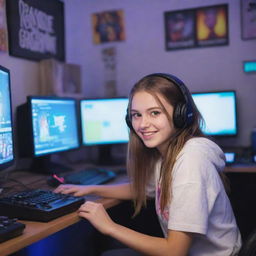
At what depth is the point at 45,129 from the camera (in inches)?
69.5

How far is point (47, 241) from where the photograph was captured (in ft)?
6.03

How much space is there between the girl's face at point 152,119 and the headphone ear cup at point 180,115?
2cm

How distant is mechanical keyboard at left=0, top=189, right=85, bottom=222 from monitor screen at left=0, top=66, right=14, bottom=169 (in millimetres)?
284

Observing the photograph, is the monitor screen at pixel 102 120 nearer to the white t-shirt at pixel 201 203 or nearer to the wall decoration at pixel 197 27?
the wall decoration at pixel 197 27

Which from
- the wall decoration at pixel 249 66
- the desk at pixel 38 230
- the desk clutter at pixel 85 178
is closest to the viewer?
the desk at pixel 38 230

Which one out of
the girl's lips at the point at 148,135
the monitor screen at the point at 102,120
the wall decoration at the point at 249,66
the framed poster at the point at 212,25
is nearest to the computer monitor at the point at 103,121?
the monitor screen at the point at 102,120

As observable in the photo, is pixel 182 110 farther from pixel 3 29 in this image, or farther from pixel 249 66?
pixel 249 66

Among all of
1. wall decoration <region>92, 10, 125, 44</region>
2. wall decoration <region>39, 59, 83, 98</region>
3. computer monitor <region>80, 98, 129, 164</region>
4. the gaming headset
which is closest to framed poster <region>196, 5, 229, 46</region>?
wall decoration <region>92, 10, 125, 44</region>

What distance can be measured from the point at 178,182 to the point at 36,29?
4.63 feet

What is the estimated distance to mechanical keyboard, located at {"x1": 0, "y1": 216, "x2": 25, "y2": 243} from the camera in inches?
33.1

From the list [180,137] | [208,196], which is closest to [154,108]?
[180,137]

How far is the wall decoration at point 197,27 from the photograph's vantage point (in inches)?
86.3

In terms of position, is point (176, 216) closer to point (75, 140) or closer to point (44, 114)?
point (44, 114)

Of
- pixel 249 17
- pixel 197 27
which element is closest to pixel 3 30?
pixel 197 27
